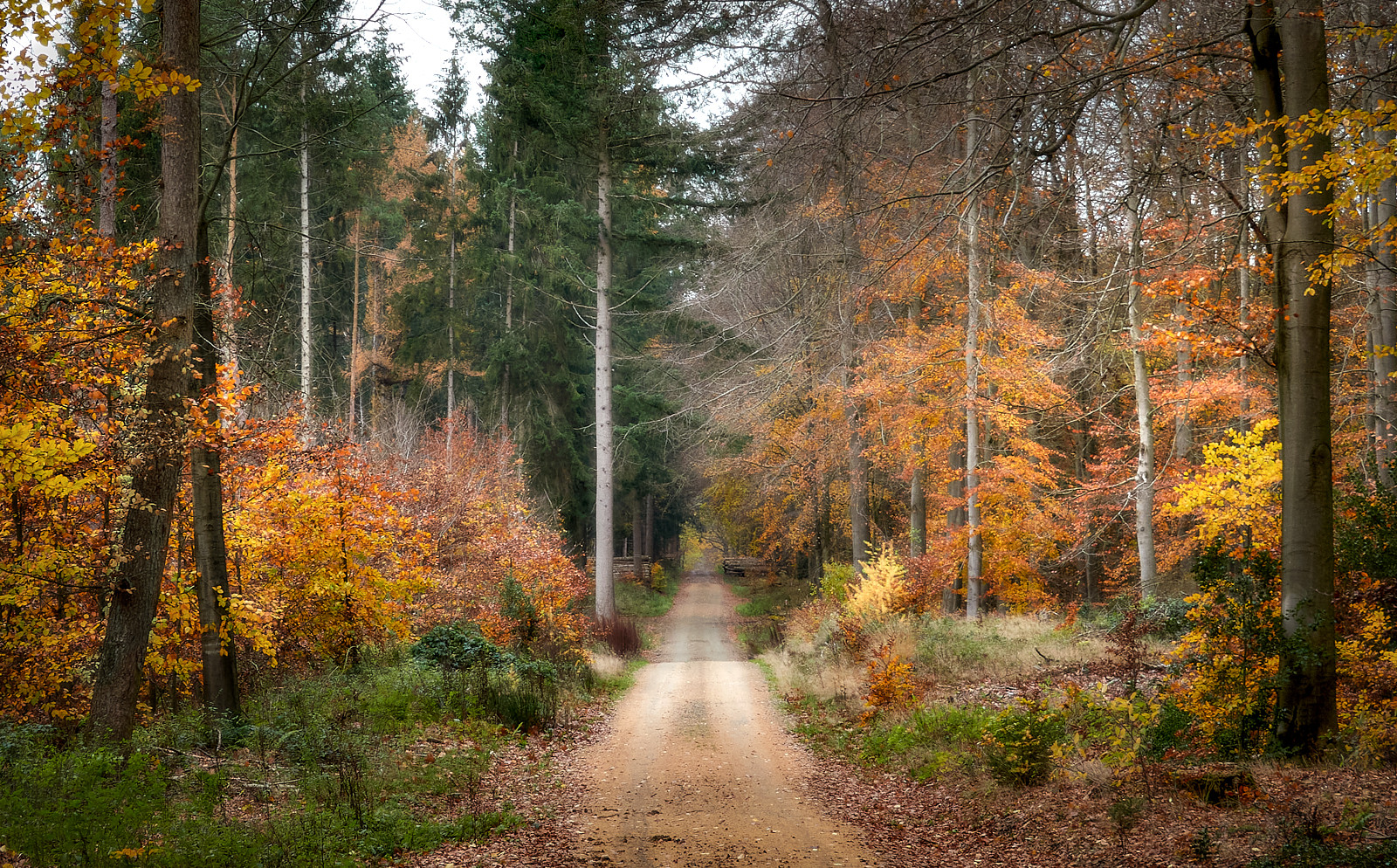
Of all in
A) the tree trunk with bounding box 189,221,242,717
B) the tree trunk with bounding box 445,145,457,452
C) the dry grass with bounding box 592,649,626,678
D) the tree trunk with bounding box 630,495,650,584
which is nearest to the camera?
the tree trunk with bounding box 189,221,242,717

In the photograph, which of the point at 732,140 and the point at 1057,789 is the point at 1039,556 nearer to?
the point at 732,140

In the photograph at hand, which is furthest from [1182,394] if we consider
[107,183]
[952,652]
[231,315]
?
[107,183]

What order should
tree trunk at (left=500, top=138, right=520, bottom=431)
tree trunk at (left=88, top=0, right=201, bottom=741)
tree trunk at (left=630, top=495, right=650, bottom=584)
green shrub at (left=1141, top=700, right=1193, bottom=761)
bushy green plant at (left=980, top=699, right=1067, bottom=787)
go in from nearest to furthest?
green shrub at (left=1141, top=700, right=1193, bottom=761) < tree trunk at (left=88, top=0, right=201, bottom=741) < bushy green plant at (left=980, top=699, right=1067, bottom=787) < tree trunk at (left=500, top=138, right=520, bottom=431) < tree trunk at (left=630, top=495, right=650, bottom=584)

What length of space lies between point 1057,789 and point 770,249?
1024 centimetres

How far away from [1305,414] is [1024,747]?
11.2 feet

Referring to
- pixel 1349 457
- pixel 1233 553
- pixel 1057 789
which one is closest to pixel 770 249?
pixel 1233 553

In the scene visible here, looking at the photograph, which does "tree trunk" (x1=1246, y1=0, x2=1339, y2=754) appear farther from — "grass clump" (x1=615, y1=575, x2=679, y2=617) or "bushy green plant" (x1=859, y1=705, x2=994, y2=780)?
"grass clump" (x1=615, y1=575, x2=679, y2=617)

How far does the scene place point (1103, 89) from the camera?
6609mm

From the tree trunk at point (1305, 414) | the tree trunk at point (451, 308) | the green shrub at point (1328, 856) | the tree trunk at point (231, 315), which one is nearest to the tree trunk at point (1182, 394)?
the tree trunk at point (1305, 414)

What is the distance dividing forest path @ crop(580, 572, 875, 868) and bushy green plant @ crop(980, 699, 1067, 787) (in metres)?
1.43

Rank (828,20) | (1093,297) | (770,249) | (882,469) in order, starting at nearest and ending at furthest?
(828,20) → (1093,297) → (770,249) → (882,469)

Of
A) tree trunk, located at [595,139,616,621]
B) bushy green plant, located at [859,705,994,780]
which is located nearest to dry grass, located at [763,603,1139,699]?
bushy green plant, located at [859,705,994,780]

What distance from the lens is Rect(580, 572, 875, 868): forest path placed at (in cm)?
601

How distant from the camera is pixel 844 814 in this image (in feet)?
23.2
